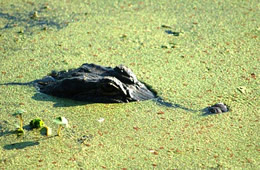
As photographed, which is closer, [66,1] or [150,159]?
[150,159]

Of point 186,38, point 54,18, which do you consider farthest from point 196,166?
point 54,18

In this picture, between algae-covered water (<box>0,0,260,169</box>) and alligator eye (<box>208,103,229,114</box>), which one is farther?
alligator eye (<box>208,103,229,114</box>)

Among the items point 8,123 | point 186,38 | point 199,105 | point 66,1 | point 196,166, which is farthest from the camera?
point 66,1

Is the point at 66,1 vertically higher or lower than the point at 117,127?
higher

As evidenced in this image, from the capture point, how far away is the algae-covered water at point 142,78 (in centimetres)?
241

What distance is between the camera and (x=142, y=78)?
9.96ft

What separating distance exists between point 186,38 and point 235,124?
972 millimetres

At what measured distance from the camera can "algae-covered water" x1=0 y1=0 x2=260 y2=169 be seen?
241 centimetres

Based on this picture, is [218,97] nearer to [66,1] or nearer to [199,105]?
[199,105]

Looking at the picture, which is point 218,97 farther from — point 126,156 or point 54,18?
point 54,18

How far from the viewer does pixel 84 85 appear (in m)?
2.85

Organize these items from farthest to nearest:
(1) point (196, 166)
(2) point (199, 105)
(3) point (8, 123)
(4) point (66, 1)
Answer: (4) point (66, 1) → (2) point (199, 105) → (3) point (8, 123) → (1) point (196, 166)

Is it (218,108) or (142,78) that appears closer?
(218,108)

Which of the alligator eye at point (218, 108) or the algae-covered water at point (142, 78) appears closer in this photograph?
the algae-covered water at point (142, 78)
